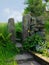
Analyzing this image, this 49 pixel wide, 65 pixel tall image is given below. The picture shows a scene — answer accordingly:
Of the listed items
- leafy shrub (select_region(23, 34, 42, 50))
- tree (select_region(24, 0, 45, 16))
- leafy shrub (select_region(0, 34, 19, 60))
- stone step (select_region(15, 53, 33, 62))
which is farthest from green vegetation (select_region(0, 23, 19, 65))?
tree (select_region(24, 0, 45, 16))

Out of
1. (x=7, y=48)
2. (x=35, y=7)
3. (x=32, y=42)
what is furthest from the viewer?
(x=35, y=7)

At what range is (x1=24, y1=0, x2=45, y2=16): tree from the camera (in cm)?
1103

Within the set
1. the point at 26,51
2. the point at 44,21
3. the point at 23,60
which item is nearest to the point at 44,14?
the point at 44,21

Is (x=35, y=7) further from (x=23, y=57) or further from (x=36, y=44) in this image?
(x=23, y=57)

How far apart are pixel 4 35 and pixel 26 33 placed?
0.97 m

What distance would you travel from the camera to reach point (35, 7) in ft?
36.3

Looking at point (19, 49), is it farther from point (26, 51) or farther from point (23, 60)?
point (23, 60)

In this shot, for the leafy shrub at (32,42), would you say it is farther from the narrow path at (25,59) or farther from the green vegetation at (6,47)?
the green vegetation at (6,47)

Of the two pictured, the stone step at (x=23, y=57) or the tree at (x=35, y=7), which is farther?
the tree at (x=35, y=7)

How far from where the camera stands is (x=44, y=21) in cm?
981

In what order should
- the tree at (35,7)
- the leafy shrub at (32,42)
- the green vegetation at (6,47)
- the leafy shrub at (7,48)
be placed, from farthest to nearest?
1. the tree at (35,7)
2. the leafy shrub at (32,42)
3. the leafy shrub at (7,48)
4. the green vegetation at (6,47)

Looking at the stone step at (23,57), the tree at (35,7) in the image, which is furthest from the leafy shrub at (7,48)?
the tree at (35,7)

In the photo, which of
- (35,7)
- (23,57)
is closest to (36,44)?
(23,57)

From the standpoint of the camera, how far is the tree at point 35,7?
434 inches
